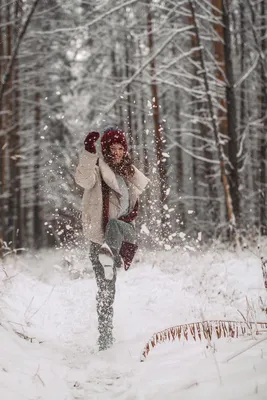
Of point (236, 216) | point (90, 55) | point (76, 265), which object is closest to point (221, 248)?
point (236, 216)

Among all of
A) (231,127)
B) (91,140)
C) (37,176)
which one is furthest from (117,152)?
(37,176)

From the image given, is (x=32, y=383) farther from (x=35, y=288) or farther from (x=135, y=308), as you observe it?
(x=35, y=288)

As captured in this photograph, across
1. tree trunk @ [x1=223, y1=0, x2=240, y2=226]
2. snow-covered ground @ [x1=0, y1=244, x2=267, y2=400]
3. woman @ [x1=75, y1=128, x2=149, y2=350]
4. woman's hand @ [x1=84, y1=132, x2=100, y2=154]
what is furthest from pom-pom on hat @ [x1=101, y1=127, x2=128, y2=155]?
tree trunk @ [x1=223, y1=0, x2=240, y2=226]

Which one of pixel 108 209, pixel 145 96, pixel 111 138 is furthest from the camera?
pixel 145 96

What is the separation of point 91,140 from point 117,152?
1.73ft

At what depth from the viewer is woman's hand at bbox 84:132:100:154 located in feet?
11.1

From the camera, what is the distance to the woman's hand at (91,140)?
3395 mm

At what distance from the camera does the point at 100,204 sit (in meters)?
3.71

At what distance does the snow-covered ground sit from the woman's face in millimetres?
1639

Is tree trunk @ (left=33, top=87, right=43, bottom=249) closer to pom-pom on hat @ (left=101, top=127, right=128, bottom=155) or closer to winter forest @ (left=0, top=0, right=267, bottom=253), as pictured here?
winter forest @ (left=0, top=0, right=267, bottom=253)

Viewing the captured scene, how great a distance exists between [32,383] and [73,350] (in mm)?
1066

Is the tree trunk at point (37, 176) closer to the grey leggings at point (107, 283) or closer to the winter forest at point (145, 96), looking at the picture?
the winter forest at point (145, 96)

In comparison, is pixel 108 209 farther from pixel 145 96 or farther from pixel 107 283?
pixel 145 96

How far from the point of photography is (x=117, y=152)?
3.88 m
